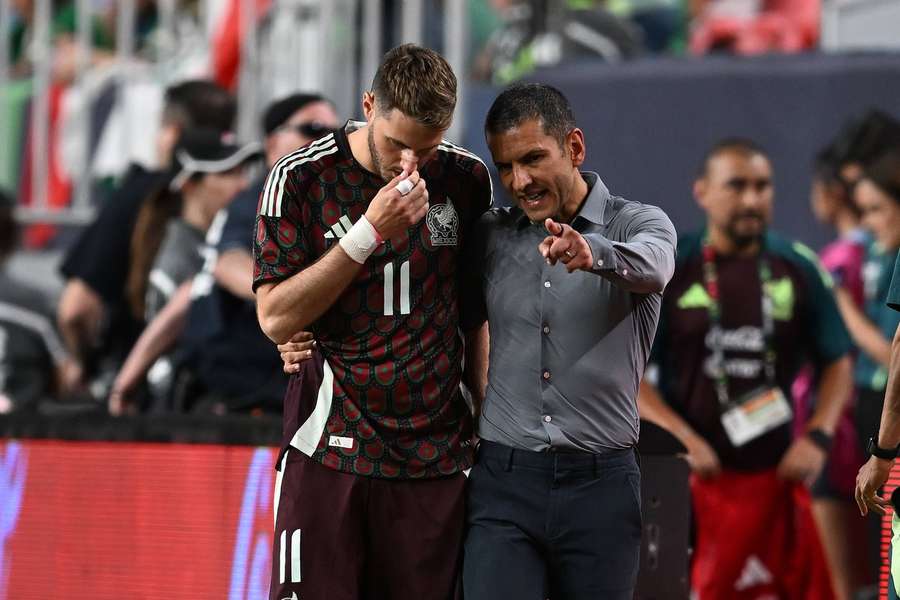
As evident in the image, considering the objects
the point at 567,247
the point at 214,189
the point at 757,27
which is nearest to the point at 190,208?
the point at 214,189

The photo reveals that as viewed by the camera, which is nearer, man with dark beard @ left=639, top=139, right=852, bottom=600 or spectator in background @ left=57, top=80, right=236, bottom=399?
man with dark beard @ left=639, top=139, right=852, bottom=600

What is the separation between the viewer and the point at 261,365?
6336 mm

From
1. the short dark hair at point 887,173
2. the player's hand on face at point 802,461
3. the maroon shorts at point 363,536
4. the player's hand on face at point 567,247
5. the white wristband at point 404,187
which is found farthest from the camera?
the short dark hair at point 887,173

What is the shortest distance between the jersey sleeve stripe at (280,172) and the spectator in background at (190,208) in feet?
8.77

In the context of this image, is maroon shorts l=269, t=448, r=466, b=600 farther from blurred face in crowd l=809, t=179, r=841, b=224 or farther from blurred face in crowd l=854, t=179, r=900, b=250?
blurred face in crowd l=809, t=179, r=841, b=224

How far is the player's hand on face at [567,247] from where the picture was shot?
382 centimetres

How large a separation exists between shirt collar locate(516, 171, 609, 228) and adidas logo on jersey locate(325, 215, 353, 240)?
0.52m

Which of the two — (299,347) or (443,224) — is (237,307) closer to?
(299,347)

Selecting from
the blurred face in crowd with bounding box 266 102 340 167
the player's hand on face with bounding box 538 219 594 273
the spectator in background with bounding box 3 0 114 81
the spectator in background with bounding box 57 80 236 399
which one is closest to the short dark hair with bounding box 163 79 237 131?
the spectator in background with bounding box 57 80 236 399

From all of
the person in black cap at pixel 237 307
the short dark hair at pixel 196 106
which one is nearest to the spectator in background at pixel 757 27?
the short dark hair at pixel 196 106

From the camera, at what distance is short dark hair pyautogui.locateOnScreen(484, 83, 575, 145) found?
13.9 ft

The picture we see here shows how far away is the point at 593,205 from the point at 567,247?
0.61m

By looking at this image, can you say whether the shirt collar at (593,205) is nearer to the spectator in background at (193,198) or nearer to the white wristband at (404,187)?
the white wristband at (404,187)

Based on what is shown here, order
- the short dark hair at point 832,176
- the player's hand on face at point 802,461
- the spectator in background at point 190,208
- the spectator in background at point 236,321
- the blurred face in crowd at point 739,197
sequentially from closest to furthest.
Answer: the spectator in background at point 236,321 < the player's hand on face at point 802,461 < the blurred face in crowd at point 739,197 < the spectator in background at point 190,208 < the short dark hair at point 832,176
